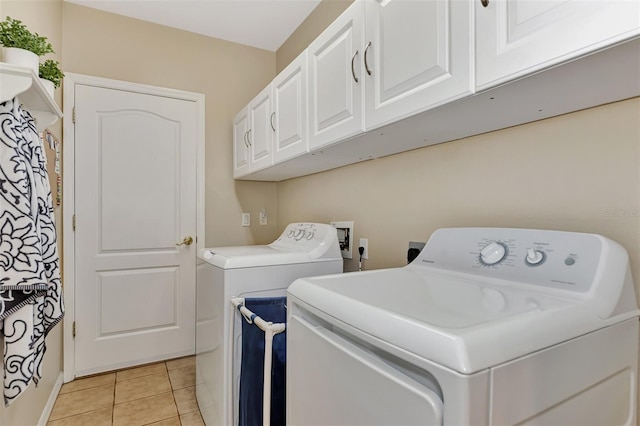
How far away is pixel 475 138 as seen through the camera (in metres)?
1.27

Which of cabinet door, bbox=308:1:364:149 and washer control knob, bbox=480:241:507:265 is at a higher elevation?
cabinet door, bbox=308:1:364:149

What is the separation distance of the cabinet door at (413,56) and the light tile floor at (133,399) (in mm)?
1939

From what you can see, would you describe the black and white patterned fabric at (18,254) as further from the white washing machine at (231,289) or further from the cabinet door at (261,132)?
the cabinet door at (261,132)

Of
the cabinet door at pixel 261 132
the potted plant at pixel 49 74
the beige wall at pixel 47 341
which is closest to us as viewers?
the beige wall at pixel 47 341

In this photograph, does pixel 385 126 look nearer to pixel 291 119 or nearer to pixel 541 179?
pixel 541 179

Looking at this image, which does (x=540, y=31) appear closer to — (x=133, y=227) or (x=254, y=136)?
(x=254, y=136)

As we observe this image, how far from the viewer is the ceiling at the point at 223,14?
91.9 inches

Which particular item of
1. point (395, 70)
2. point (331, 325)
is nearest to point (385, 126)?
point (395, 70)

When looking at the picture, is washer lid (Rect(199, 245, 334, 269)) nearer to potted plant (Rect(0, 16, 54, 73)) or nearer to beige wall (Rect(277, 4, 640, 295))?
beige wall (Rect(277, 4, 640, 295))

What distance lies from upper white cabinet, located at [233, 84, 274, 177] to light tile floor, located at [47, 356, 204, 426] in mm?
1527

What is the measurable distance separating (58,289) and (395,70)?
155cm

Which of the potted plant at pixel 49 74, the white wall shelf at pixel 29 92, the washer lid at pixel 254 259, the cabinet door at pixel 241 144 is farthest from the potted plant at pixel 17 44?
the cabinet door at pixel 241 144

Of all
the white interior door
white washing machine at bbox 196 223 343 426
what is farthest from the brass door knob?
white washing machine at bbox 196 223 343 426

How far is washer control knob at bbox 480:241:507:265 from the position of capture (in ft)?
3.15
